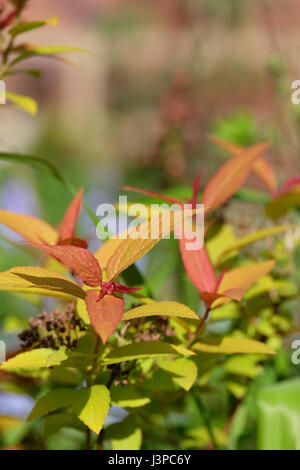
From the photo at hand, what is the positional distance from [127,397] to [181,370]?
3 centimetres

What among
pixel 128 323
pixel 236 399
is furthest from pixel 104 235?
pixel 236 399

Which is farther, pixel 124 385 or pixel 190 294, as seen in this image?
pixel 190 294

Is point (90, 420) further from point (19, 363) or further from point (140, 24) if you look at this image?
point (140, 24)

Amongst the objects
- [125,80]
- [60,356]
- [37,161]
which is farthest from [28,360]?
[125,80]

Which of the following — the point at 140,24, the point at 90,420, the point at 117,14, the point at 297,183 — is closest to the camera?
the point at 90,420

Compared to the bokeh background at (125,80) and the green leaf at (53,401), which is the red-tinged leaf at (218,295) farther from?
the bokeh background at (125,80)

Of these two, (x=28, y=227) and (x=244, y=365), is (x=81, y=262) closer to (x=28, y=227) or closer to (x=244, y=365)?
(x=28, y=227)

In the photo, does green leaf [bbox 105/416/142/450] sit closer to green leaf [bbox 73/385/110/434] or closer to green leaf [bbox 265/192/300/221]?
green leaf [bbox 73/385/110/434]

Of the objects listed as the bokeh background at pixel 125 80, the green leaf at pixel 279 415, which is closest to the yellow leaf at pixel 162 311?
the green leaf at pixel 279 415

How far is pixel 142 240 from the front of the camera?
24 centimetres

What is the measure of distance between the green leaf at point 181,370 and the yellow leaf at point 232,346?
0.04 ft

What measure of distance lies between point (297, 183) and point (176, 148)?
0.64 m

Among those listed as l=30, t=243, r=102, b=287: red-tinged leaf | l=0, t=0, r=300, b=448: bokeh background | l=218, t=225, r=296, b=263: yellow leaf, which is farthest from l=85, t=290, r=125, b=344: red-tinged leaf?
l=0, t=0, r=300, b=448: bokeh background
